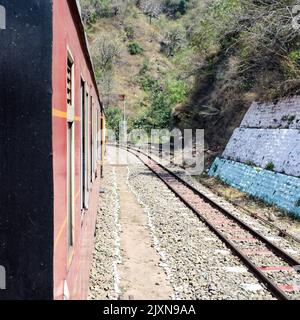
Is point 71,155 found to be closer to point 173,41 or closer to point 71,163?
point 71,163

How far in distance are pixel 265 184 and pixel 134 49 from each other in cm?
7124

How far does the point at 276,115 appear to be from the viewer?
1727cm

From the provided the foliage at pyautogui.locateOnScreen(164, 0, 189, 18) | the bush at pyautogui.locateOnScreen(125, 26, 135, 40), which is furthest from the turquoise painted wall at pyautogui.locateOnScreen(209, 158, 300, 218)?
the foliage at pyautogui.locateOnScreen(164, 0, 189, 18)

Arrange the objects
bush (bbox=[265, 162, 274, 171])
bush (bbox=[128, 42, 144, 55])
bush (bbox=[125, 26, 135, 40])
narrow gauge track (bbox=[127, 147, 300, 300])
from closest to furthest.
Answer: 1. narrow gauge track (bbox=[127, 147, 300, 300])
2. bush (bbox=[265, 162, 274, 171])
3. bush (bbox=[128, 42, 144, 55])
4. bush (bbox=[125, 26, 135, 40])

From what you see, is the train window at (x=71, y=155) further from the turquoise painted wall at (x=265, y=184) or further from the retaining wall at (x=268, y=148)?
the retaining wall at (x=268, y=148)

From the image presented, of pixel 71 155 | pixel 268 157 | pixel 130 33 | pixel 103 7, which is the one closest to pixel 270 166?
pixel 268 157

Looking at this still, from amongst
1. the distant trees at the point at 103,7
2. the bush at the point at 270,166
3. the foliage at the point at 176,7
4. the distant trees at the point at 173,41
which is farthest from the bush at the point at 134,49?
the bush at the point at 270,166

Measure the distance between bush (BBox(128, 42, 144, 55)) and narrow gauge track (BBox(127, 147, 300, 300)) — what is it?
232ft

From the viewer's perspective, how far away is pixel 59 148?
2.35 metres

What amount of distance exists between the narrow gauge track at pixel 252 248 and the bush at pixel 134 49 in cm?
7073

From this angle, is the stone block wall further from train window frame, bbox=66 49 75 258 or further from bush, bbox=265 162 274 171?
train window frame, bbox=66 49 75 258

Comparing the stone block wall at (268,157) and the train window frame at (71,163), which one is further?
the stone block wall at (268,157)

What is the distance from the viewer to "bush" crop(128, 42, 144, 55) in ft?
266

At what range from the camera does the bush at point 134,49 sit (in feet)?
266
